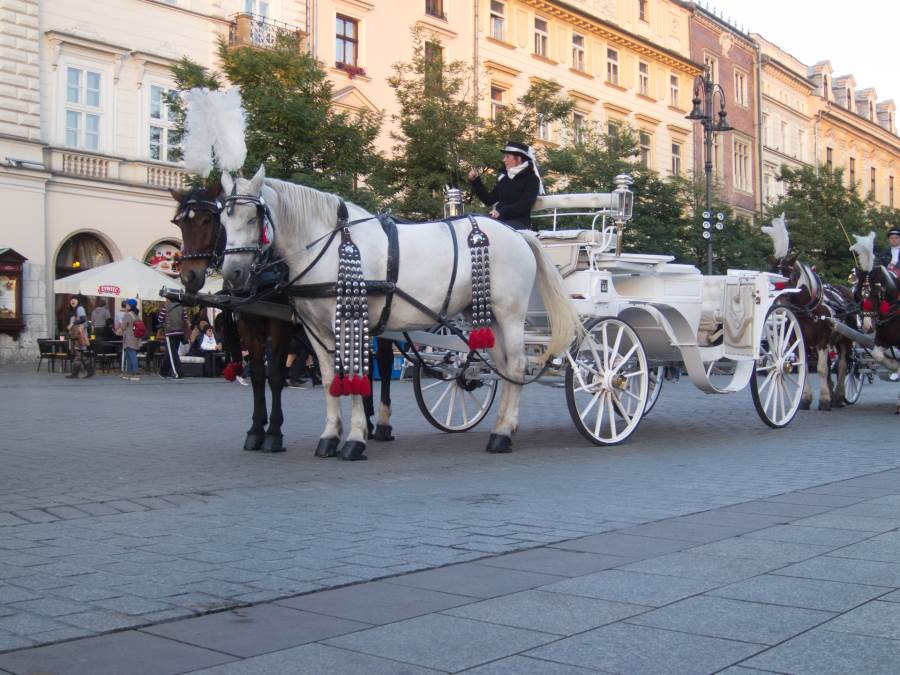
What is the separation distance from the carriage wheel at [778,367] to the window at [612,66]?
36183 mm

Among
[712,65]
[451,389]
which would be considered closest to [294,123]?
[451,389]

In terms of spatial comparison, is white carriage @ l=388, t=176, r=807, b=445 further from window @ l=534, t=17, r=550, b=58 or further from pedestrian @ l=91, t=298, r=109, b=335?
window @ l=534, t=17, r=550, b=58

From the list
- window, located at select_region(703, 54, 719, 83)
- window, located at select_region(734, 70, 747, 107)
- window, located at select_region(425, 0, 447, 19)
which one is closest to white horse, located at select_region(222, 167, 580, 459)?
window, located at select_region(425, 0, 447, 19)

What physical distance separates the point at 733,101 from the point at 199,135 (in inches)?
1986

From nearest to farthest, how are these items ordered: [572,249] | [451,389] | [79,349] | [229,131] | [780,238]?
[229,131] → [572,249] → [451,389] → [780,238] → [79,349]

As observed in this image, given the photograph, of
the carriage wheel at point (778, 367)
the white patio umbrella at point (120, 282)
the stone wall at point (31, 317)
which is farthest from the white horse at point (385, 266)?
the stone wall at point (31, 317)

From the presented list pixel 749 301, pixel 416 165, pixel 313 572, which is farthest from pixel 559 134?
pixel 313 572

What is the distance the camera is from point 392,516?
565cm

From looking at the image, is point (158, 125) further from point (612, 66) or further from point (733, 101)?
point (733, 101)

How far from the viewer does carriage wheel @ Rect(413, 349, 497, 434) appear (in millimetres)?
9719

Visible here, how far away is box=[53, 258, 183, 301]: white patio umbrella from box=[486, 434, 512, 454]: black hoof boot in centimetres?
1413

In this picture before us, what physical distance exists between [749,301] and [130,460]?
20.5 feet

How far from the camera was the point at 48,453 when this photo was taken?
821 centimetres

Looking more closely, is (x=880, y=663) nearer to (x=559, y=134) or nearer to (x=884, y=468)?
(x=884, y=468)
